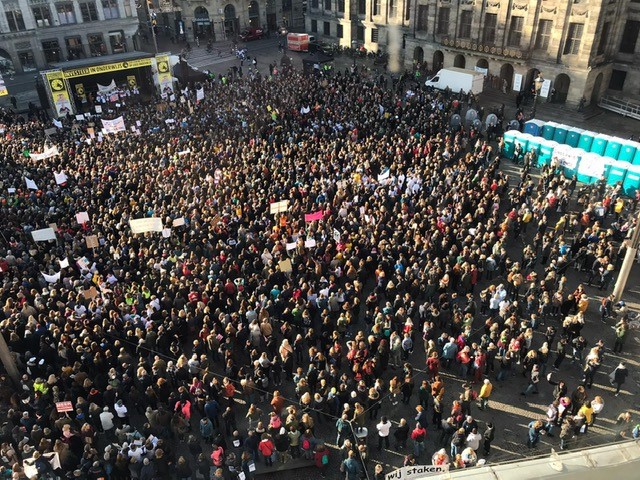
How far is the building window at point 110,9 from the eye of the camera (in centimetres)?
4812

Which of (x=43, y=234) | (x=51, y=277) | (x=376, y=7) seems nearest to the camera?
(x=51, y=277)

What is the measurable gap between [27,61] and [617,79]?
48.9 metres

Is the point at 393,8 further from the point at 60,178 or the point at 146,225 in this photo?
the point at 146,225

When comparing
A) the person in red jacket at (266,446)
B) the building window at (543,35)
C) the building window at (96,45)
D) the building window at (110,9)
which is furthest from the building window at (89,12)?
the person in red jacket at (266,446)

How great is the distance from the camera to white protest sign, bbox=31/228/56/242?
1956 centimetres

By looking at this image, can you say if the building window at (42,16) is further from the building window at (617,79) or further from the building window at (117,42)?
the building window at (617,79)

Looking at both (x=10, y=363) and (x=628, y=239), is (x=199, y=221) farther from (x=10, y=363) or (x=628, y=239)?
(x=628, y=239)

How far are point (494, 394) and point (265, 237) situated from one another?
9.75 metres

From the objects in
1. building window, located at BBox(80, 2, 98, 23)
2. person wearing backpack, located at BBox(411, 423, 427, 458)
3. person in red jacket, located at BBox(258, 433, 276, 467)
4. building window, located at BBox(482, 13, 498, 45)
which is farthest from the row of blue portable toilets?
building window, located at BBox(80, 2, 98, 23)

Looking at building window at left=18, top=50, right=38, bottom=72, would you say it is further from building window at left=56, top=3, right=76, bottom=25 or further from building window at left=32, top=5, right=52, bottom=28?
building window at left=56, top=3, right=76, bottom=25

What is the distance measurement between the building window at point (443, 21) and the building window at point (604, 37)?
40.7ft

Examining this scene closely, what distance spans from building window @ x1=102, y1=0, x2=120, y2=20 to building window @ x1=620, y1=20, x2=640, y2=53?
137ft

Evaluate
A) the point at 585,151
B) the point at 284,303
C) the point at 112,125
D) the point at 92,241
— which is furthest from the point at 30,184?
the point at 585,151

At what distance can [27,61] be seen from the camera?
1885 inches
